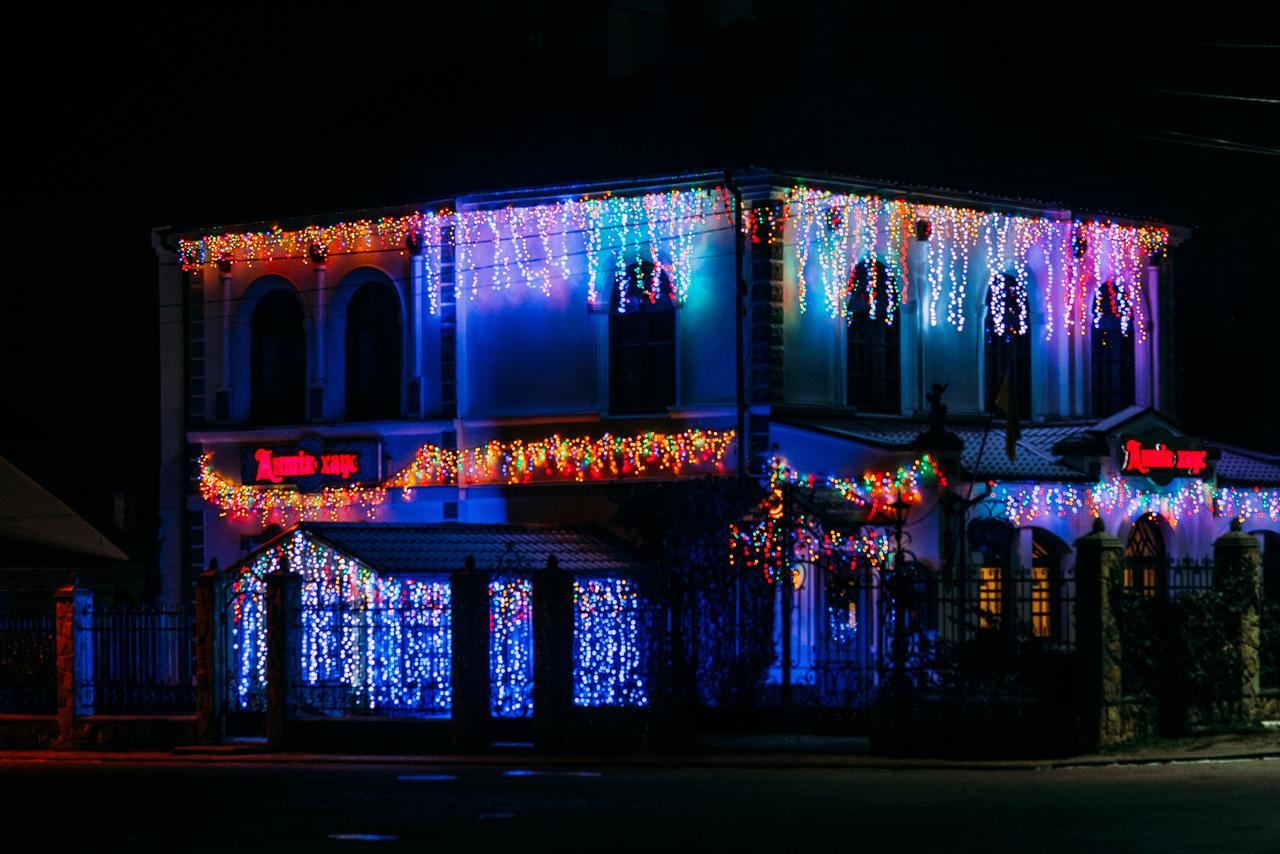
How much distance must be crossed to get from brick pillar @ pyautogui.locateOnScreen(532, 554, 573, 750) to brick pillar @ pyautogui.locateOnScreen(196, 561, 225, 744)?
14.5 ft

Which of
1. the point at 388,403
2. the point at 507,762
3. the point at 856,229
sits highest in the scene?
the point at 856,229

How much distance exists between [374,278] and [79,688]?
32.8 feet

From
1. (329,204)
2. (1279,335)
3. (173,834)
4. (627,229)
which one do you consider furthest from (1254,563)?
(1279,335)

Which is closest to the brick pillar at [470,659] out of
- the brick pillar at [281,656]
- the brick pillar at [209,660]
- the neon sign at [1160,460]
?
the brick pillar at [281,656]

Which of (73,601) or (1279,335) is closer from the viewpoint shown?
(73,601)

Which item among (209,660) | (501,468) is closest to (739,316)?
(501,468)

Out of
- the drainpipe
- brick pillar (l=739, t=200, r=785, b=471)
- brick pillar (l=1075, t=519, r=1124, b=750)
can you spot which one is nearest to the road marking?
brick pillar (l=1075, t=519, r=1124, b=750)

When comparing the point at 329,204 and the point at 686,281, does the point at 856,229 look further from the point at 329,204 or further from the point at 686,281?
Answer: the point at 329,204

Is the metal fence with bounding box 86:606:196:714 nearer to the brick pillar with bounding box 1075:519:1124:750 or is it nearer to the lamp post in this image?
the lamp post

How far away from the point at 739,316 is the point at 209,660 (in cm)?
983

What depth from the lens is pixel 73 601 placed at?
27578 mm

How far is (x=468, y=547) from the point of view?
98.5ft

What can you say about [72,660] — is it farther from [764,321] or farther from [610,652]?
[764,321]

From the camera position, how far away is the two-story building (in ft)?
103
